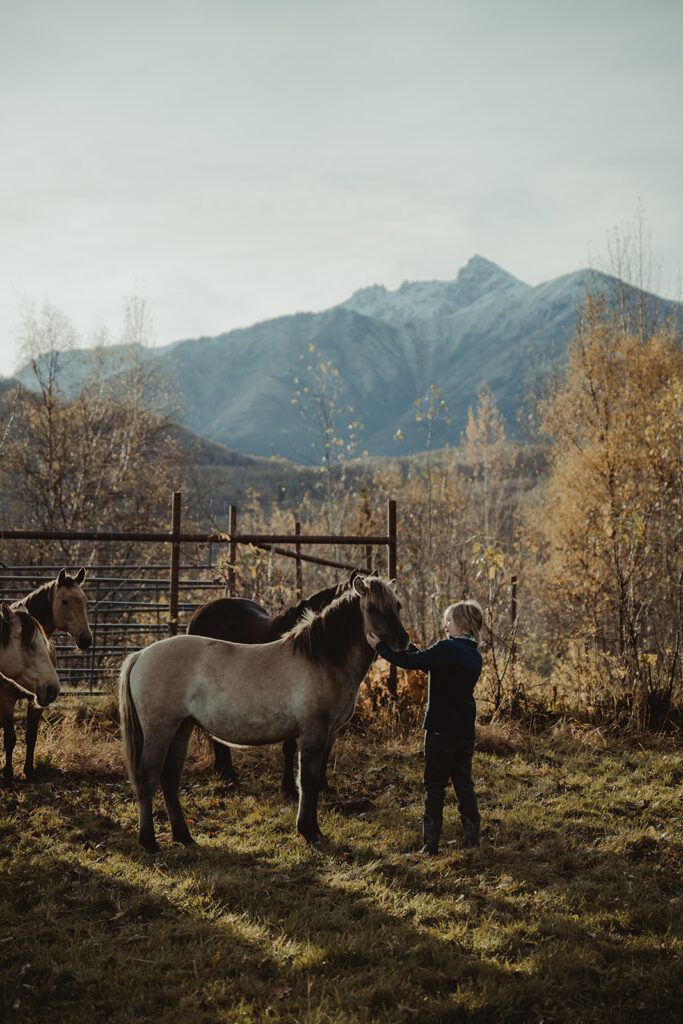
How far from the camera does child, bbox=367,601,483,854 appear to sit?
476cm

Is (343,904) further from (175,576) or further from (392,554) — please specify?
(392,554)

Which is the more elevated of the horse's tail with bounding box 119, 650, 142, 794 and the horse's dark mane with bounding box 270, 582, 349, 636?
the horse's dark mane with bounding box 270, 582, 349, 636

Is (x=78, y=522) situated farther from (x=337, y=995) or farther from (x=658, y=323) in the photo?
(x=658, y=323)

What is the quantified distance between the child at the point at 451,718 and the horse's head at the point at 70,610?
11.8 ft

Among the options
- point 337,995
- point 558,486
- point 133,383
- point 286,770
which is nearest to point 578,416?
point 558,486

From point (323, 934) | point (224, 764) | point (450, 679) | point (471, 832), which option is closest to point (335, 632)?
point (450, 679)

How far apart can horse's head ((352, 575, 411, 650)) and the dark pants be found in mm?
781

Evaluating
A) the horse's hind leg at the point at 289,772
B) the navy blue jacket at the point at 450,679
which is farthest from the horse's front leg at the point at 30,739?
the navy blue jacket at the point at 450,679

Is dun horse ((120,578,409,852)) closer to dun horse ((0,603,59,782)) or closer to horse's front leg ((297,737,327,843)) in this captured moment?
horse's front leg ((297,737,327,843))

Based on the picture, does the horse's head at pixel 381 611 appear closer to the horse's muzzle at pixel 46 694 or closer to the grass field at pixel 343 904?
the grass field at pixel 343 904

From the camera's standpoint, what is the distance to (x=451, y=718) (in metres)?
4.81

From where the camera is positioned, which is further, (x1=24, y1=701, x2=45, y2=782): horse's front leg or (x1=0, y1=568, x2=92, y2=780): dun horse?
(x1=0, y1=568, x2=92, y2=780): dun horse

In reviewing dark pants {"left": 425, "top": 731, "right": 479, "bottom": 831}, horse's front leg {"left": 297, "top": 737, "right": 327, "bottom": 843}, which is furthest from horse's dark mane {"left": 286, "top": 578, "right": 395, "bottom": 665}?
dark pants {"left": 425, "top": 731, "right": 479, "bottom": 831}

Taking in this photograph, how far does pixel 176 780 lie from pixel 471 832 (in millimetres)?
2194
